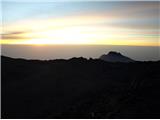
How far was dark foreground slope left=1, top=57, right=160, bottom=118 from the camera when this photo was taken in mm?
4824

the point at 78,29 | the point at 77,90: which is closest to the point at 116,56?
the point at 77,90

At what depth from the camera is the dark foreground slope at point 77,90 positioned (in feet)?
15.8

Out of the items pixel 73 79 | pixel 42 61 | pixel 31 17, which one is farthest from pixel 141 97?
pixel 31 17

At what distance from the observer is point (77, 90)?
5.44 m

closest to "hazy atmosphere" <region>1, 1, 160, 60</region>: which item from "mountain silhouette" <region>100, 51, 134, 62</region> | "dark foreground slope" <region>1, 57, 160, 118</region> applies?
"mountain silhouette" <region>100, 51, 134, 62</region>

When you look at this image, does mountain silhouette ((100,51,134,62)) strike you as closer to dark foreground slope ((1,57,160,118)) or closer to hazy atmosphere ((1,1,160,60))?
dark foreground slope ((1,57,160,118))

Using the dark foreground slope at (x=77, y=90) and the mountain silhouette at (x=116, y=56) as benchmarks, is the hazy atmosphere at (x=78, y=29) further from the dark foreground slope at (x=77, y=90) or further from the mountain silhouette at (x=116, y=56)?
the dark foreground slope at (x=77, y=90)

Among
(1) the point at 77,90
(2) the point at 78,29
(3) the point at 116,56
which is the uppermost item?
(2) the point at 78,29

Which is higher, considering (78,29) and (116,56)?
(78,29)

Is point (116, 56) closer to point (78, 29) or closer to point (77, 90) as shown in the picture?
point (77, 90)

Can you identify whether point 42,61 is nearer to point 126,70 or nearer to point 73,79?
point 73,79

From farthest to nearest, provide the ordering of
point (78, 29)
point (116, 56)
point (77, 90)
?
point (116, 56) < point (77, 90) < point (78, 29)

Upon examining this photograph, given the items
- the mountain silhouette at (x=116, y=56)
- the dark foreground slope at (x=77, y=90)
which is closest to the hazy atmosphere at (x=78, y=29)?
the mountain silhouette at (x=116, y=56)

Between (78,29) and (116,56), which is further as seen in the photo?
(116,56)
